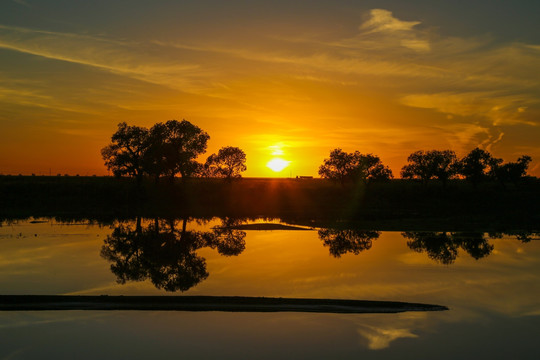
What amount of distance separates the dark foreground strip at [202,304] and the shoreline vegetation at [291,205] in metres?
36.8

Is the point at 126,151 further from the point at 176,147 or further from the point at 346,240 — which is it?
the point at 346,240

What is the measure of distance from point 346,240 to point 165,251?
19817 millimetres

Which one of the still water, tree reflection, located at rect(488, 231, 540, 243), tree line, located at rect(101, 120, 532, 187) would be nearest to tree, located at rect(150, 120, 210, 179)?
tree line, located at rect(101, 120, 532, 187)

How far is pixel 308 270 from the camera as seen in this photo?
3136 centimetres

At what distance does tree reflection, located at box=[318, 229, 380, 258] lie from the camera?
40812 mm

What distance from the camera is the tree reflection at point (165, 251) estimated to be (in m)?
28.6

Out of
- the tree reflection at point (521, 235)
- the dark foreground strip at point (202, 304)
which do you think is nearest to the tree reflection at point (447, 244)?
the tree reflection at point (521, 235)

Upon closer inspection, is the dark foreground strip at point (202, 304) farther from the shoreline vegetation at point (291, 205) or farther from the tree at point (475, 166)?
the tree at point (475, 166)

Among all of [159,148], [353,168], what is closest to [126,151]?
[159,148]

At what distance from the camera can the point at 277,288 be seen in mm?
25875

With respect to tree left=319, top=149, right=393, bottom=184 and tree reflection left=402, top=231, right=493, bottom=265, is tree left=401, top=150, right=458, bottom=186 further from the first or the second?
tree reflection left=402, top=231, right=493, bottom=265

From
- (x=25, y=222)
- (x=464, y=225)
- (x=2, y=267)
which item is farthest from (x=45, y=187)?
(x=464, y=225)

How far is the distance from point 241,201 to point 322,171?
39.2 metres

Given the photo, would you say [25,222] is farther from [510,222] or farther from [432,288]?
[510,222]
